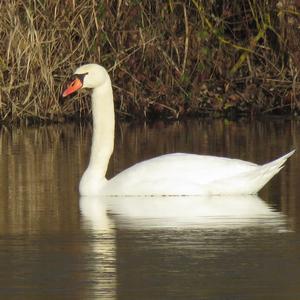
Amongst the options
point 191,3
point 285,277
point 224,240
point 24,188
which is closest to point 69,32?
point 191,3

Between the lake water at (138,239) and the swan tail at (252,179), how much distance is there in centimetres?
10

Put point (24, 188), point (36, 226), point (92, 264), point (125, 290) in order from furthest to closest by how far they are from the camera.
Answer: point (24, 188)
point (36, 226)
point (92, 264)
point (125, 290)

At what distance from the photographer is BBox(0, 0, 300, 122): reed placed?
18.8 metres

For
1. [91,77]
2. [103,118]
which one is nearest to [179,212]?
[103,118]

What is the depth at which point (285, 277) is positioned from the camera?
316 inches

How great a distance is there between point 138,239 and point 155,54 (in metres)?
10.5

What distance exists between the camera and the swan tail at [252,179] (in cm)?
1151

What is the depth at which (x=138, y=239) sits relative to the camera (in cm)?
942

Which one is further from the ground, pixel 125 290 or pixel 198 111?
pixel 198 111

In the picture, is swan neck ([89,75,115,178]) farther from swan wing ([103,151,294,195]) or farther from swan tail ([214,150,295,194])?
swan tail ([214,150,295,194])

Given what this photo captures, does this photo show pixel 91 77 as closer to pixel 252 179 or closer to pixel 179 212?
pixel 252 179

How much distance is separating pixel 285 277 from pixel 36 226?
2603 millimetres

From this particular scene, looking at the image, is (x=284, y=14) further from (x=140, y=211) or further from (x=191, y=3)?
(x=140, y=211)

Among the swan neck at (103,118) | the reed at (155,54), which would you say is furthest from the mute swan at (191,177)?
the reed at (155,54)
